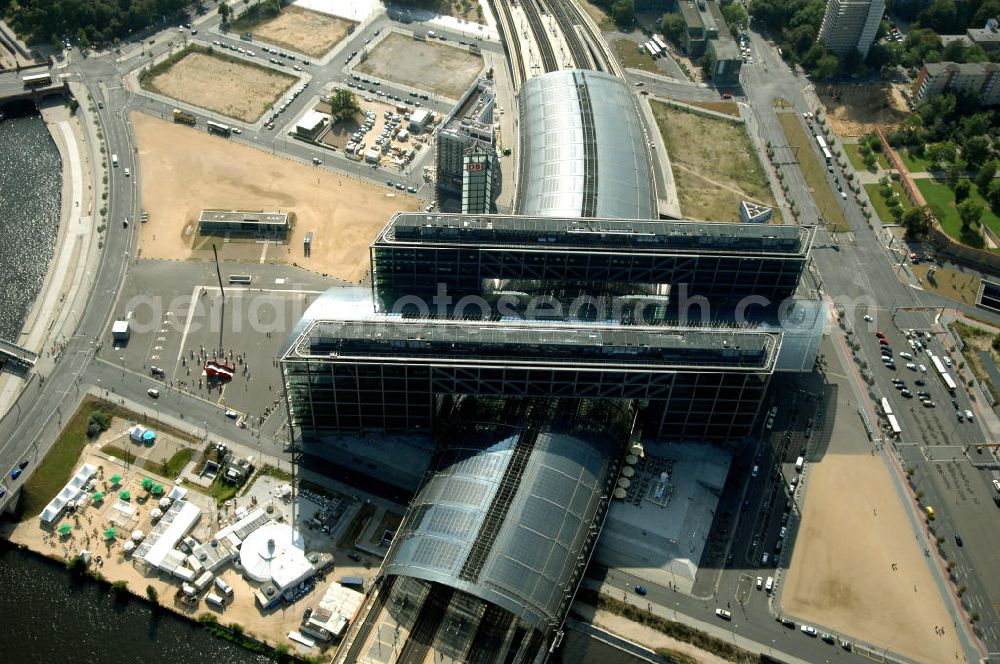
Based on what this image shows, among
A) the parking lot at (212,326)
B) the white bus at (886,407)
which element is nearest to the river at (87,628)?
the parking lot at (212,326)

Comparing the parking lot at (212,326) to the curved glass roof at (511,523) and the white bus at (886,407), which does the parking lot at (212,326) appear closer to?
the curved glass roof at (511,523)

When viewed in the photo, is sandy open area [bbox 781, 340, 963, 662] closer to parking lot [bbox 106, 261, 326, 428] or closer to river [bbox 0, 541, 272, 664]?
river [bbox 0, 541, 272, 664]

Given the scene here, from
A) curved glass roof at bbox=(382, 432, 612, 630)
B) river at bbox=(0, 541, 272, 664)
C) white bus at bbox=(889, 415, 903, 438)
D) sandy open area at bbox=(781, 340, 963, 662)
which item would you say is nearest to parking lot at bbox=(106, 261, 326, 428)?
river at bbox=(0, 541, 272, 664)

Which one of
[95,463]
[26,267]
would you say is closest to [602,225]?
[95,463]

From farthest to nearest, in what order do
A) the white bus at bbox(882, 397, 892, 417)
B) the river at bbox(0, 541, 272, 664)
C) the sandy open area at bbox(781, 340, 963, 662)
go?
the white bus at bbox(882, 397, 892, 417), the sandy open area at bbox(781, 340, 963, 662), the river at bbox(0, 541, 272, 664)

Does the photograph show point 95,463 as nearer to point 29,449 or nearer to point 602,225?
point 29,449

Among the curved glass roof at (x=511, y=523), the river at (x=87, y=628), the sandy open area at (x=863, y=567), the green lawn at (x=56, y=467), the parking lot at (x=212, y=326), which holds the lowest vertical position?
the river at (x=87, y=628)

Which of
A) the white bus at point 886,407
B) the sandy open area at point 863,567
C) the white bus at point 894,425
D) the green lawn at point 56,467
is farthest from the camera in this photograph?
the white bus at point 886,407

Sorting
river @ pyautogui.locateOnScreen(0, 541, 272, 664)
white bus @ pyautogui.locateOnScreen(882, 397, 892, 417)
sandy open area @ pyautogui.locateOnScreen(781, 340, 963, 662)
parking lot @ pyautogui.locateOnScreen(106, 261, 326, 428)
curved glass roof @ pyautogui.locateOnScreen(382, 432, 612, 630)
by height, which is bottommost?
river @ pyautogui.locateOnScreen(0, 541, 272, 664)
